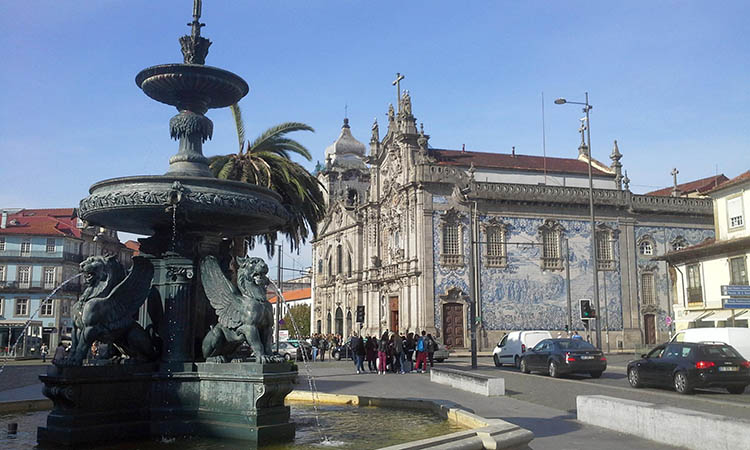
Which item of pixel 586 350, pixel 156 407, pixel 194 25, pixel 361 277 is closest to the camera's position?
pixel 156 407

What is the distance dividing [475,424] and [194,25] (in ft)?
22.2

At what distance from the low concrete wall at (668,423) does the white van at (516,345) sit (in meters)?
18.3

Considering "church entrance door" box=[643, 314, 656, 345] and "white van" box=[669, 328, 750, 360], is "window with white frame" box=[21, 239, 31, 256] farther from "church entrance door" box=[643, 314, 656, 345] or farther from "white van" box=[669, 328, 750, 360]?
"white van" box=[669, 328, 750, 360]

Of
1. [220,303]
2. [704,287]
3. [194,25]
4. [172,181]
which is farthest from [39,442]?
[704,287]

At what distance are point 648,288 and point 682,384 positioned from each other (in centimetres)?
3500

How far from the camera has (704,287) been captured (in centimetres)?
3509

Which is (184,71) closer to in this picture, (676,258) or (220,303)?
(220,303)

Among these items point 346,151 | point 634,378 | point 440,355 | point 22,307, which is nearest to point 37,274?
point 22,307

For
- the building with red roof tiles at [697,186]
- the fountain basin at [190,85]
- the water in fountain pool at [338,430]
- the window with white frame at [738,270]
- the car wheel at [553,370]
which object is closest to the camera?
the water in fountain pool at [338,430]

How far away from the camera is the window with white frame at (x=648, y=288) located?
50406 millimetres

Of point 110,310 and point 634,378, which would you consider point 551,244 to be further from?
point 110,310

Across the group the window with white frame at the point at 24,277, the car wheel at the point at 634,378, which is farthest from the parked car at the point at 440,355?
the window with white frame at the point at 24,277

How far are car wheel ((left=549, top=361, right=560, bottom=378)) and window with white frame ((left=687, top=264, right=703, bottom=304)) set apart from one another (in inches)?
605

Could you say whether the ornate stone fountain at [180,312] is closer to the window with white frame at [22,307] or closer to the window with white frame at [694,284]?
the window with white frame at [694,284]
